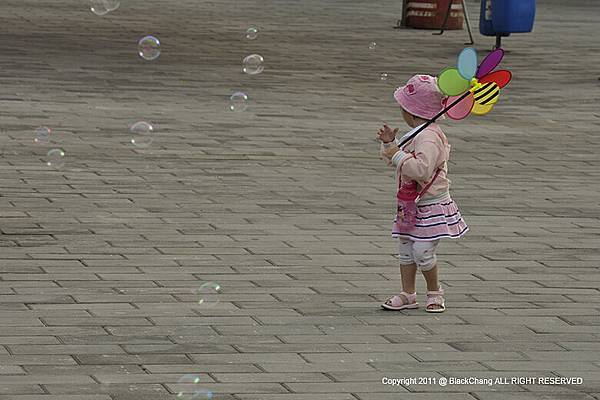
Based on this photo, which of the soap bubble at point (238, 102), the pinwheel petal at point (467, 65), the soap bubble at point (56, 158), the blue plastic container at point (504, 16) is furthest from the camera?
the blue plastic container at point (504, 16)

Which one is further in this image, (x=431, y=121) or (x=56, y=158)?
(x=56, y=158)

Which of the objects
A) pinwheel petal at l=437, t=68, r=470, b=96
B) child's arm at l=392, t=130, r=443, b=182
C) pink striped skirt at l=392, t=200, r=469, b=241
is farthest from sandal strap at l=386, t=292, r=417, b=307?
pinwheel petal at l=437, t=68, r=470, b=96

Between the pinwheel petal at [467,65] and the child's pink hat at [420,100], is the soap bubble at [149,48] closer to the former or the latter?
the child's pink hat at [420,100]

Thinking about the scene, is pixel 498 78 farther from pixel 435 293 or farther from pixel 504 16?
pixel 504 16

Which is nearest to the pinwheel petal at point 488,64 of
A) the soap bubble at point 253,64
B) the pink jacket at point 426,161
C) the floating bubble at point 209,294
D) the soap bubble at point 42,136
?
the pink jacket at point 426,161

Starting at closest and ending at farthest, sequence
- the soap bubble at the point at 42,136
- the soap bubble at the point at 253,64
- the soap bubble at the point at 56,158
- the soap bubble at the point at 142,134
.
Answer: the soap bubble at the point at 56,158 < the soap bubble at the point at 42,136 < the soap bubble at the point at 142,134 < the soap bubble at the point at 253,64

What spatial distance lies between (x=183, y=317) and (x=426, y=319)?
1.08m

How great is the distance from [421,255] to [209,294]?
3.32 feet

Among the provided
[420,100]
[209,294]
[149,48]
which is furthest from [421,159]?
[149,48]

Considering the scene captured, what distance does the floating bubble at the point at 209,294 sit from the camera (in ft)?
22.9

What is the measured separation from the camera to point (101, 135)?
40.0 feet

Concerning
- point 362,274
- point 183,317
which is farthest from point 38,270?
point 362,274

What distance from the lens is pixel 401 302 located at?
22.9 ft

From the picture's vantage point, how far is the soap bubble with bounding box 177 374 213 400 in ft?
17.9
